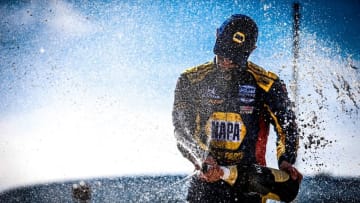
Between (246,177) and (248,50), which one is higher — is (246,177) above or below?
below

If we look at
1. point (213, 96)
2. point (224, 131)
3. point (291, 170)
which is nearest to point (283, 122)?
point (291, 170)

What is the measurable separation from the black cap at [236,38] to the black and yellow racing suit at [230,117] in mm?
256

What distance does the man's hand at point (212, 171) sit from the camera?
3.89 meters

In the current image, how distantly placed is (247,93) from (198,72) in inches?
26.8

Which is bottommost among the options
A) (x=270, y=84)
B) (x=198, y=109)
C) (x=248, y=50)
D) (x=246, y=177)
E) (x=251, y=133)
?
(x=246, y=177)

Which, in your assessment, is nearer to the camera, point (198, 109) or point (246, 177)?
point (246, 177)

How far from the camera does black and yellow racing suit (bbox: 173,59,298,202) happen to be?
4.23 m

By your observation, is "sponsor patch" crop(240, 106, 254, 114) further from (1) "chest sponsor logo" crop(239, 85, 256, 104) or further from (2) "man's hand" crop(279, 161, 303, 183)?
(2) "man's hand" crop(279, 161, 303, 183)

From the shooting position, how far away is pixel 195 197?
13.6 ft

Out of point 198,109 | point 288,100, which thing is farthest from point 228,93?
point 288,100

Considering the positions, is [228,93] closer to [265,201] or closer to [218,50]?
[218,50]

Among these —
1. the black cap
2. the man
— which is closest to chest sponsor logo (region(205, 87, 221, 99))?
the man

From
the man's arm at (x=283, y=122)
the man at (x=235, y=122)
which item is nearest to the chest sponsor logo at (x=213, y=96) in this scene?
the man at (x=235, y=122)

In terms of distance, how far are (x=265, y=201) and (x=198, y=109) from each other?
1.41 m
